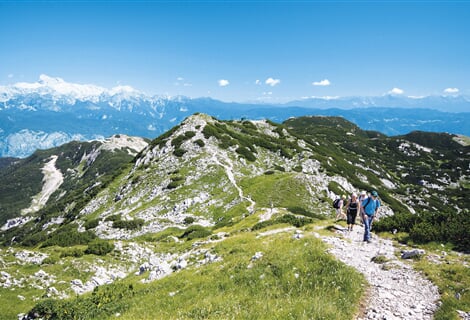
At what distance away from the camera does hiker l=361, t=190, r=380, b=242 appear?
17.6 m

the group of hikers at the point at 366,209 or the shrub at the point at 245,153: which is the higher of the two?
the group of hikers at the point at 366,209

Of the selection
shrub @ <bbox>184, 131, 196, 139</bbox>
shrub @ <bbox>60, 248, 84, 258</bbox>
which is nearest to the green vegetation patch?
shrub @ <bbox>60, 248, 84, 258</bbox>

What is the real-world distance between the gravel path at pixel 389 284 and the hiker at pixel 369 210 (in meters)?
Answer: 1.04

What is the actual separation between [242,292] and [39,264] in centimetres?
2363

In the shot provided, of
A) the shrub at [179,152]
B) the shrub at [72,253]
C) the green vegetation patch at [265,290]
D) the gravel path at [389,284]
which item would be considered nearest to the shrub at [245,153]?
the shrub at [179,152]

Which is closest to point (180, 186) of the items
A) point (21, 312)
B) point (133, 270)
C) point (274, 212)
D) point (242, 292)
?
point (274, 212)

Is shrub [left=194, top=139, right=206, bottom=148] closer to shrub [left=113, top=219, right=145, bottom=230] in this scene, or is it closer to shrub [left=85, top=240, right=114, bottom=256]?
shrub [left=113, top=219, right=145, bottom=230]

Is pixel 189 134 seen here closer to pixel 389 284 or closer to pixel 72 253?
pixel 72 253

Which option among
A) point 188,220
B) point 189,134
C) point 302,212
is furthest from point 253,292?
point 189,134

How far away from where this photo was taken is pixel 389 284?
443 inches

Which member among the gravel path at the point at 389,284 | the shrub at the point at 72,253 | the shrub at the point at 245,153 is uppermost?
the gravel path at the point at 389,284

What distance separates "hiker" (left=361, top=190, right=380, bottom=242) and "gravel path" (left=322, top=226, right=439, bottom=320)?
1.04 metres

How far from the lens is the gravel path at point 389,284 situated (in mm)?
9289

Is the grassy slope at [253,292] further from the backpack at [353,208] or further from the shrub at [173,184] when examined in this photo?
the shrub at [173,184]
